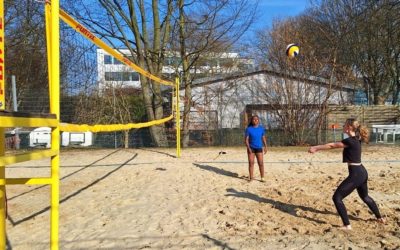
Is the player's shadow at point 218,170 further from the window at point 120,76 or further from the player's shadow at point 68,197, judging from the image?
the window at point 120,76

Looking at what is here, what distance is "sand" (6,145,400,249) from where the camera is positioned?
5617 millimetres

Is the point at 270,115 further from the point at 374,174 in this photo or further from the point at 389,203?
the point at 389,203

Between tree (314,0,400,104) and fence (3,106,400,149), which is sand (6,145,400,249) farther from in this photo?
tree (314,0,400,104)

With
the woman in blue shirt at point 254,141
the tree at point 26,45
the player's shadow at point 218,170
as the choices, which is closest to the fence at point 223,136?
the tree at point 26,45

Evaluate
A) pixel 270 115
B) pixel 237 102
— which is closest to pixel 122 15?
pixel 237 102

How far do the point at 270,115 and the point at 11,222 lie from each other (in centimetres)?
1632

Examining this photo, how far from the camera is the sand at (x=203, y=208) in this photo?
5617mm

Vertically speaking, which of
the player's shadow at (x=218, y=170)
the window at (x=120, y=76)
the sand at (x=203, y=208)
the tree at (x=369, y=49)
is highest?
the tree at (x=369, y=49)

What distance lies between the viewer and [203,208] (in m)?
7.37

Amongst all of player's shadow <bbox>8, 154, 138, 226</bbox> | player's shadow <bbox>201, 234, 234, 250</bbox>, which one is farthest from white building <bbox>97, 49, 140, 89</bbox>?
player's shadow <bbox>201, 234, 234, 250</bbox>

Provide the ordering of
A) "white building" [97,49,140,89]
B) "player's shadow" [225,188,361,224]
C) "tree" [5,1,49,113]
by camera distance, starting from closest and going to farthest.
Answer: "player's shadow" [225,188,361,224] → "tree" [5,1,49,113] → "white building" [97,49,140,89]

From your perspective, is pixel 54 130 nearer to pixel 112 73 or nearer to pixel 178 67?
pixel 112 73

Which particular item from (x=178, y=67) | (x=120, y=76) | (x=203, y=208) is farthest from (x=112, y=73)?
(x=203, y=208)

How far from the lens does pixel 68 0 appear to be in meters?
21.5
